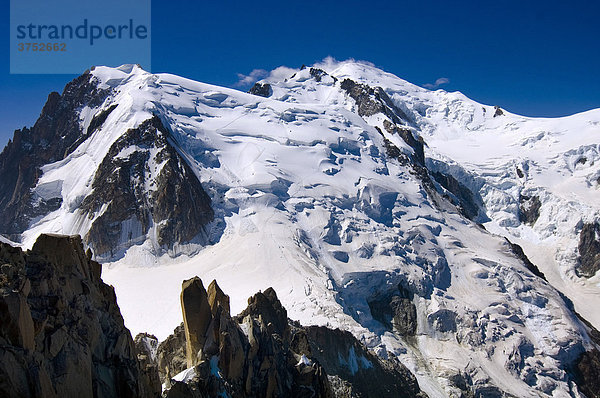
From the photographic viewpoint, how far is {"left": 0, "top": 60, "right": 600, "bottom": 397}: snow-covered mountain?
113062 mm

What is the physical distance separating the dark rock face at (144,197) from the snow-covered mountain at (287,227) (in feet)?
1.07

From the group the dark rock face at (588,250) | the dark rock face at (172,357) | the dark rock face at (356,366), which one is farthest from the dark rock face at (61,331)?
the dark rock face at (588,250)

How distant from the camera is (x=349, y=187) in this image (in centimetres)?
14838

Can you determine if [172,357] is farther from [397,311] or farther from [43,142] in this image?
[43,142]

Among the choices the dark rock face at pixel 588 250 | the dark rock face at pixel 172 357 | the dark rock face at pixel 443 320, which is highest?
the dark rock face at pixel 588 250

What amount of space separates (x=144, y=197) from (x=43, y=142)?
54372 mm

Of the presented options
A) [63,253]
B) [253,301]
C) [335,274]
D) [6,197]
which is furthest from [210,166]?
[63,253]

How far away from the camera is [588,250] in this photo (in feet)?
616

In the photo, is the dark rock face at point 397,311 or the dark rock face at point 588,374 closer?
the dark rock face at point 588,374

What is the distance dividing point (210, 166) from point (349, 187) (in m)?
34.7

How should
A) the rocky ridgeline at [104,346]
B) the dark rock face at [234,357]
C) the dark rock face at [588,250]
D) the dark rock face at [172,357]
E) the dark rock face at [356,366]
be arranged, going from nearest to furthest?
the rocky ridgeline at [104,346], the dark rock face at [234,357], the dark rock face at [172,357], the dark rock face at [356,366], the dark rock face at [588,250]

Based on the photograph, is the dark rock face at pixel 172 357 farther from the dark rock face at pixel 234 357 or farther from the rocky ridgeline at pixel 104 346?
the dark rock face at pixel 234 357

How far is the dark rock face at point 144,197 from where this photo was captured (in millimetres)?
129375

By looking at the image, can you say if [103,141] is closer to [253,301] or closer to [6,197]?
[6,197]
